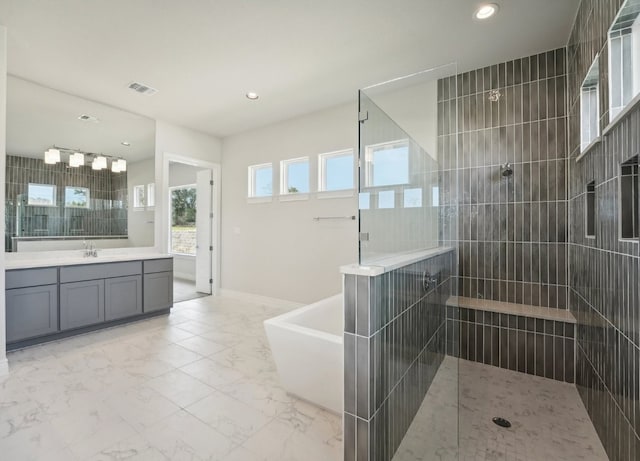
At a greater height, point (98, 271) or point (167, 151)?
point (167, 151)

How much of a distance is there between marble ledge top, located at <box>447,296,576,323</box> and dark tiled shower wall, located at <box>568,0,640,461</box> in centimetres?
18

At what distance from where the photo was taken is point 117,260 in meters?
3.66

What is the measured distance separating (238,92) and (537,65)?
320cm

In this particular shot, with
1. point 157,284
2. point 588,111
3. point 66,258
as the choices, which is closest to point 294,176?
point 157,284

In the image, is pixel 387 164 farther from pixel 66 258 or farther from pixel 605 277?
pixel 66 258

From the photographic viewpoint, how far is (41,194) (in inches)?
135

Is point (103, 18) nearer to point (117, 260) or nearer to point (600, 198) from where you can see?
point (117, 260)

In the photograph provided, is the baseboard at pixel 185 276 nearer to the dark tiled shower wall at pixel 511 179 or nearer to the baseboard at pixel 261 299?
the baseboard at pixel 261 299

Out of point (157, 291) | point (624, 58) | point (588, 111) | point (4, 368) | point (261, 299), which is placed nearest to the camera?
point (624, 58)

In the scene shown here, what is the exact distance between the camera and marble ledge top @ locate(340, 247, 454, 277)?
130 cm

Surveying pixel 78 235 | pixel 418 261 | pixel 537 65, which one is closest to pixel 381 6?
pixel 537 65

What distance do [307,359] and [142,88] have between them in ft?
11.9

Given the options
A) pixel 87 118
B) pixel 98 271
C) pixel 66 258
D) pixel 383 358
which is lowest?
pixel 383 358

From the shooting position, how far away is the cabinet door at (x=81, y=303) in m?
3.20
